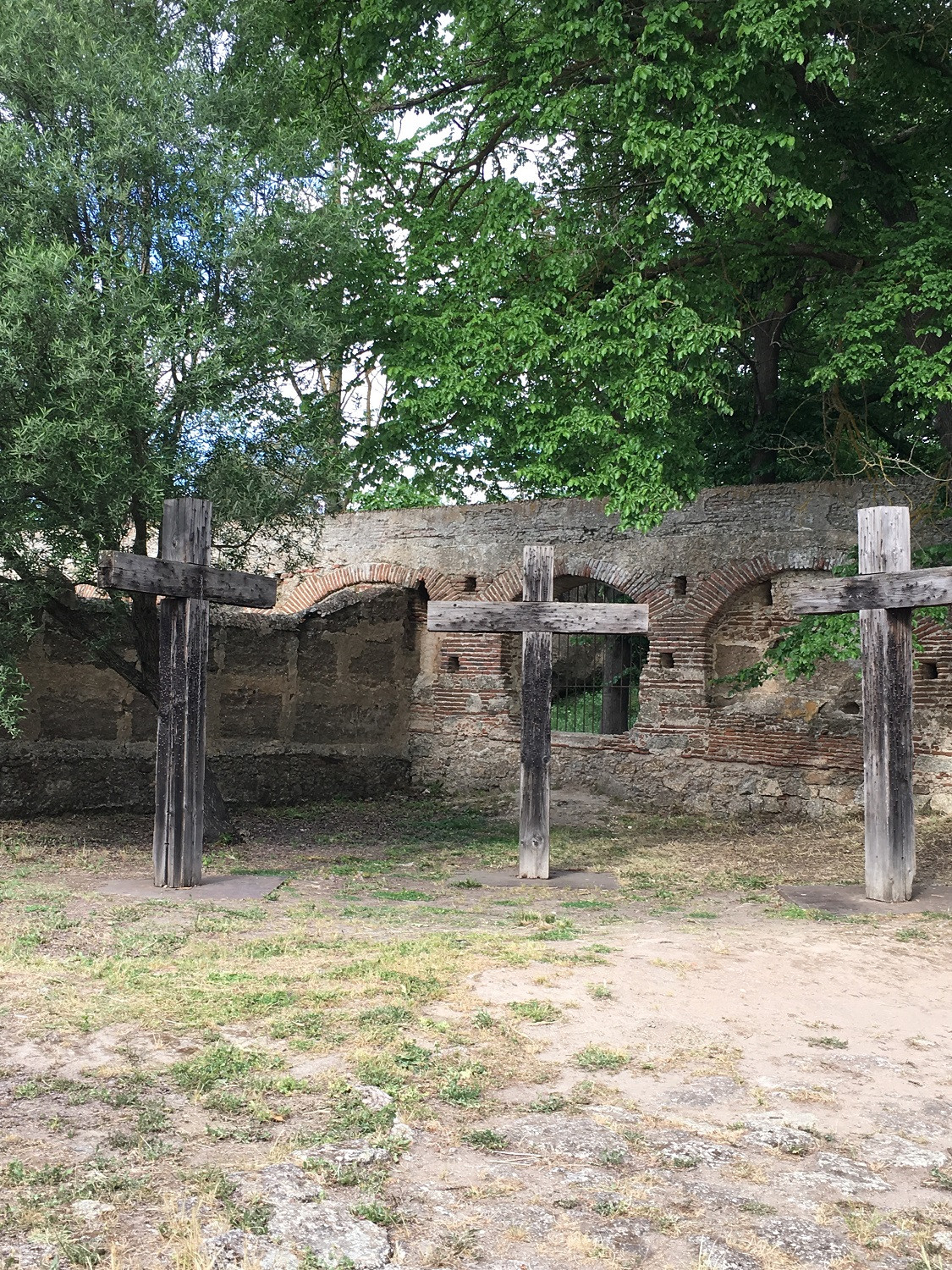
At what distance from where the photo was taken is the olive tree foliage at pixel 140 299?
8.08 metres

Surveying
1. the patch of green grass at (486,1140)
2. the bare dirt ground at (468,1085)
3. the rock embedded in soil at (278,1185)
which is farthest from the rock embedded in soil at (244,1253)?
the patch of green grass at (486,1140)

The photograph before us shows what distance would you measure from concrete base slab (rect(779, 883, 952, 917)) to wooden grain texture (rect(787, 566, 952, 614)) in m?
2.06

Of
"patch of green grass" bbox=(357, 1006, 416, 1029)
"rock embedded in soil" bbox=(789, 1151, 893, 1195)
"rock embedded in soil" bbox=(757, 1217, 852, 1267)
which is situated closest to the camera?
"rock embedded in soil" bbox=(757, 1217, 852, 1267)

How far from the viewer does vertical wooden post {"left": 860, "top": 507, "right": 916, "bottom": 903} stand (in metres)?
7.81

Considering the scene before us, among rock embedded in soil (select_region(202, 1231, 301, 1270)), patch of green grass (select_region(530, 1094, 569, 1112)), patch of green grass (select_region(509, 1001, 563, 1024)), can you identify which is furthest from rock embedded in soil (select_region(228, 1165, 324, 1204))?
patch of green grass (select_region(509, 1001, 563, 1024))

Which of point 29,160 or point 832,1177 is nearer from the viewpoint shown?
point 832,1177

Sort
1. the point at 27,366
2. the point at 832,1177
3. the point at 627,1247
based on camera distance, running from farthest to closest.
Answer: the point at 27,366
the point at 832,1177
the point at 627,1247

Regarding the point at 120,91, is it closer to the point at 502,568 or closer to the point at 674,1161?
the point at 502,568

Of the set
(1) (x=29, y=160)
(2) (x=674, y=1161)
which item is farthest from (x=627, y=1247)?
(1) (x=29, y=160)

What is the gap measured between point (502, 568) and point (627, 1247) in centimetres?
1118

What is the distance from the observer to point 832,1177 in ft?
11.1

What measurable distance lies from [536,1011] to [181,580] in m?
4.32

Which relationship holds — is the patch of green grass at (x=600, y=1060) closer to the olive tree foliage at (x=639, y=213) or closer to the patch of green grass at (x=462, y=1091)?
the patch of green grass at (x=462, y=1091)

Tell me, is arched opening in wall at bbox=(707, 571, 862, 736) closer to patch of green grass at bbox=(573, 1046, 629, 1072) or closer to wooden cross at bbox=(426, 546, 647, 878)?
wooden cross at bbox=(426, 546, 647, 878)
